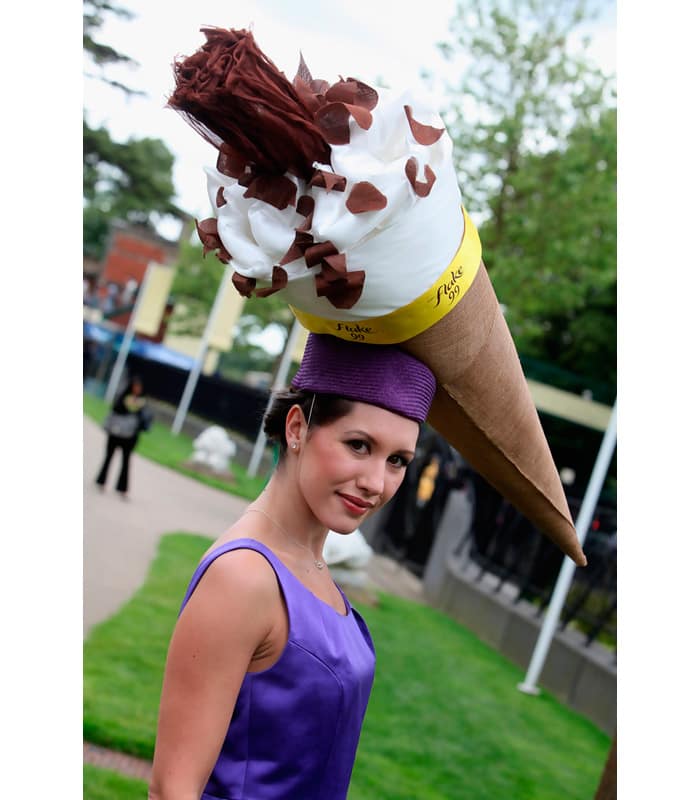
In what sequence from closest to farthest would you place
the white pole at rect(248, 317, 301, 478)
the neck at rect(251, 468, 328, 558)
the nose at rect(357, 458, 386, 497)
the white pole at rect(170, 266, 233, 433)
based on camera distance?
the nose at rect(357, 458, 386, 497) < the neck at rect(251, 468, 328, 558) < the white pole at rect(248, 317, 301, 478) < the white pole at rect(170, 266, 233, 433)

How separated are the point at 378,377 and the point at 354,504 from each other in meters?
0.26

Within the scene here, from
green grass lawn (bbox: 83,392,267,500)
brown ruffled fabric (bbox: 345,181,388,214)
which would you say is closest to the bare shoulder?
brown ruffled fabric (bbox: 345,181,388,214)

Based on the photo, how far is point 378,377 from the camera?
80.9 inches

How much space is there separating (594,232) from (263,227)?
16.6 meters

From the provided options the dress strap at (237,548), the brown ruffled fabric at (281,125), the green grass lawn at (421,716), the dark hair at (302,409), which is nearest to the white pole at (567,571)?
the green grass lawn at (421,716)

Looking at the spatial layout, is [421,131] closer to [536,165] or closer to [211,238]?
[211,238]

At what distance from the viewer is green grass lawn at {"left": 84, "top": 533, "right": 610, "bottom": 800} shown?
221 inches

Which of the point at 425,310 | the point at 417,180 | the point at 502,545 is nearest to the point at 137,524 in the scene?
the point at 502,545

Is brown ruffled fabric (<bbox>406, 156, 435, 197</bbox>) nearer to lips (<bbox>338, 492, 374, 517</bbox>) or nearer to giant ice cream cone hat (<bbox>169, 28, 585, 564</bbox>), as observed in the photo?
giant ice cream cone hat (<bbox>169, 28, 585, 564</bbox>)

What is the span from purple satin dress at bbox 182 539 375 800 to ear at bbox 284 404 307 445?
256mm

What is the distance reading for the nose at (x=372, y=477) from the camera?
204cm

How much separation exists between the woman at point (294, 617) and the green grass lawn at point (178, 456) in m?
12.7

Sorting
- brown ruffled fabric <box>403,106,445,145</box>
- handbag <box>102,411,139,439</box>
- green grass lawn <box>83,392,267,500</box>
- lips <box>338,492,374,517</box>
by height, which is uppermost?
brown ruffled fabric <box>403,106,445,145</box>
